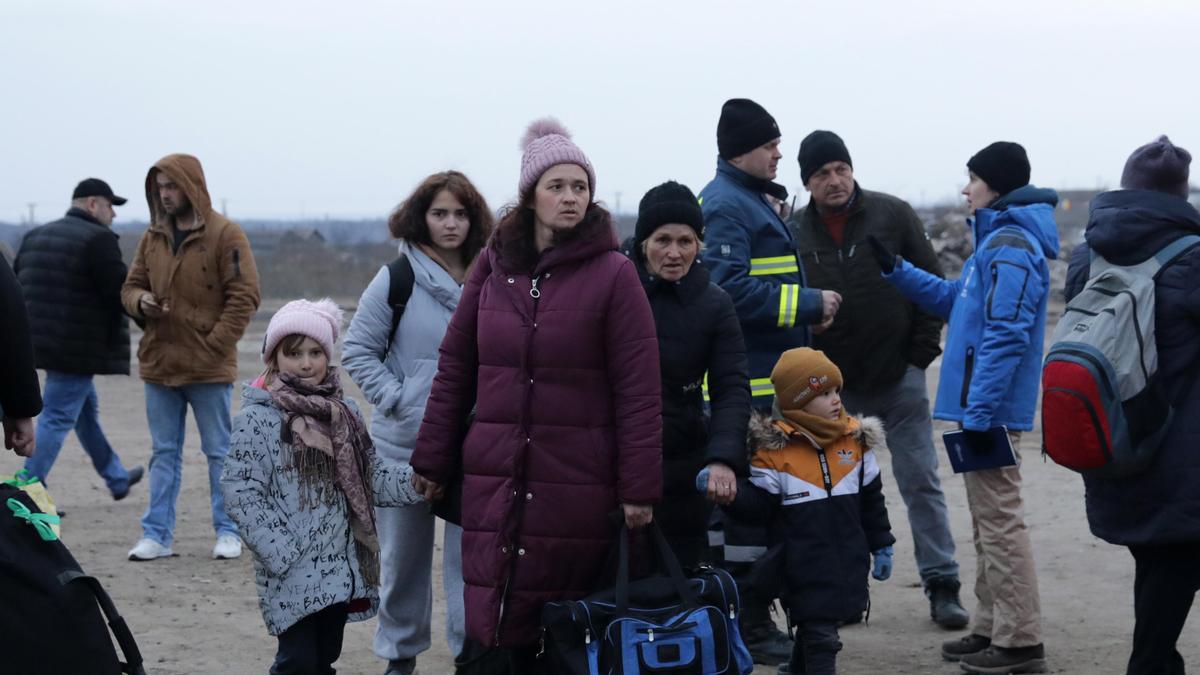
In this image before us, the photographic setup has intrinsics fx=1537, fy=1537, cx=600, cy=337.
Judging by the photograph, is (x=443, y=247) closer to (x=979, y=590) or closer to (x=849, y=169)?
(x=849, y=169)

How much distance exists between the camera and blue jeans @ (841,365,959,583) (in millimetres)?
7055

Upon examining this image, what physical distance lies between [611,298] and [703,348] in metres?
0.74

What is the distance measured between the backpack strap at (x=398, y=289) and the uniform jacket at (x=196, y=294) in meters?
2.53

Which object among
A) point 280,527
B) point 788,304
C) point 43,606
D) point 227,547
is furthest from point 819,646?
point 227,547

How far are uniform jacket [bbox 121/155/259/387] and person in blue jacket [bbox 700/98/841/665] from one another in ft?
10.1

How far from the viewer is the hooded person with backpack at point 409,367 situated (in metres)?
5.88

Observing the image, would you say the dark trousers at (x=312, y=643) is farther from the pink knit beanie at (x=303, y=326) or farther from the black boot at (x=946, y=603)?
the black boot at (x=946, y=603)

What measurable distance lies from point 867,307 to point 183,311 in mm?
3687

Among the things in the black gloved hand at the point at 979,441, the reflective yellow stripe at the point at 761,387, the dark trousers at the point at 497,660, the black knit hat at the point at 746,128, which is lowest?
Answer: the dark trousers at the point at 497,660

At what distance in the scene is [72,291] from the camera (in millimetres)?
8953

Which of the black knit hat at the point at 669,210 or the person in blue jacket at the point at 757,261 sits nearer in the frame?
the black knit hat at the point at 669,210

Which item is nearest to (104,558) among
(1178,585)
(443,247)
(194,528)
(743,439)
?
(194,528)

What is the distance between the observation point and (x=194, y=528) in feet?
30.8

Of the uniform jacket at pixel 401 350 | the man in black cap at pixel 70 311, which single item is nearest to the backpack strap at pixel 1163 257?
the uniform jacket at pixel 401 350
